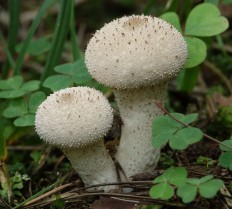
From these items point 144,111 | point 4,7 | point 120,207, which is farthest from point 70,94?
point 4,7

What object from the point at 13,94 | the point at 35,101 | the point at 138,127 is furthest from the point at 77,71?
the point at 138,127

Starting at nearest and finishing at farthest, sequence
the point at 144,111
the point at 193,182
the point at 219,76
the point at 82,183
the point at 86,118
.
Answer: the point at 193,182 → the point at 86,118 → the point at 144,111 → the point at 82,183 → the point at 219,76

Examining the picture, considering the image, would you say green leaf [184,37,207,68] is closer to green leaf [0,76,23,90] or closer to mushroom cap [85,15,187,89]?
mushroom cap [85,15,187,89]

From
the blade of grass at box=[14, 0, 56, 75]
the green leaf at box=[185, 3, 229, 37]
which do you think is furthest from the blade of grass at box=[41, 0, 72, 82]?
the green leaf at box=[185, 3, 229, 37]

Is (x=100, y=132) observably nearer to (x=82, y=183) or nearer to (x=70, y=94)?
(x=70, y=94)

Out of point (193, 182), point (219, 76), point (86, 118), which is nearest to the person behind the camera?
point (193, 182)

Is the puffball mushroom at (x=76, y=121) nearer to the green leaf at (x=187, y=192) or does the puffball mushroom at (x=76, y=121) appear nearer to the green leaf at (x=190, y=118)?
the green leaf at (x=190, y=118)

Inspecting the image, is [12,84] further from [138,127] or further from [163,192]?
[163,192]

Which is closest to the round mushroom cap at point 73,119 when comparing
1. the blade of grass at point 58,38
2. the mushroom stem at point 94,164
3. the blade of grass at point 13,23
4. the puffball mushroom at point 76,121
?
the puffball mushroom at point 76,121
